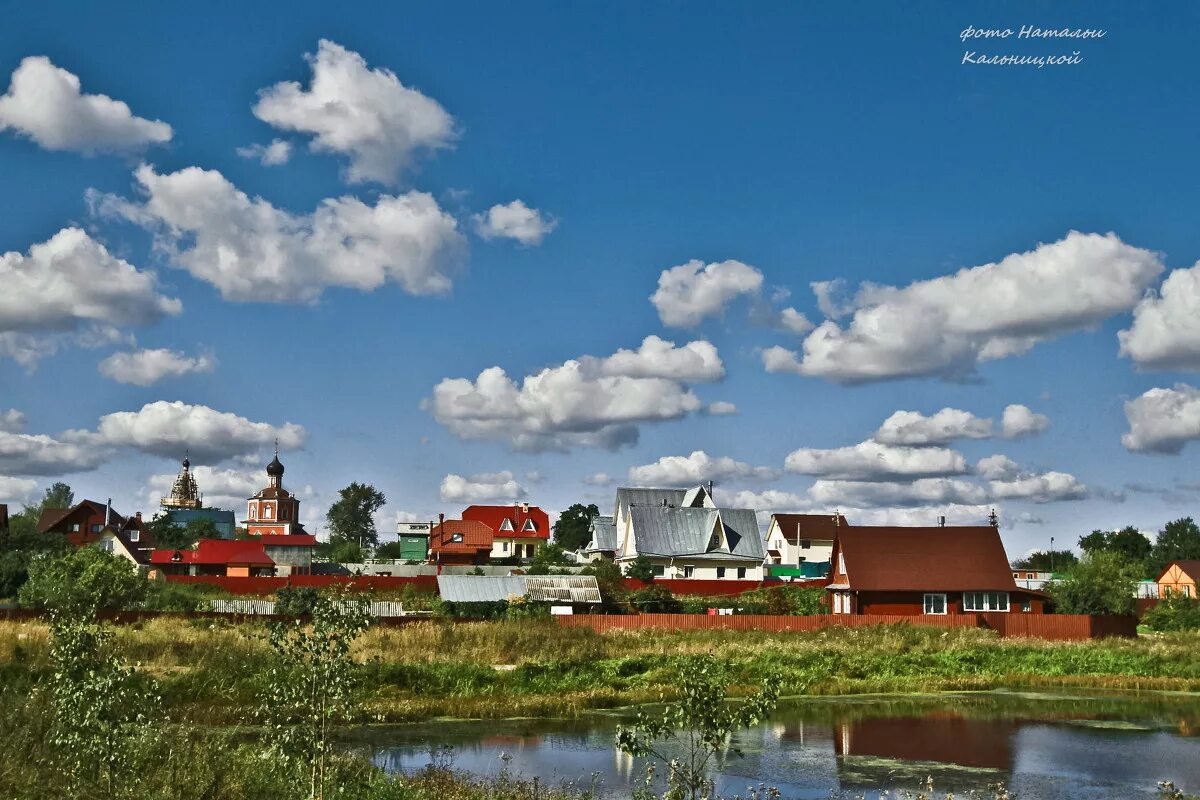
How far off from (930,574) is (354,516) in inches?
4320

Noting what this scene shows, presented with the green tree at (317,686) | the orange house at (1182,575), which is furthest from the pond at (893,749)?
the orange house at (1182,575)

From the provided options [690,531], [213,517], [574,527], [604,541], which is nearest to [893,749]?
[690,531]

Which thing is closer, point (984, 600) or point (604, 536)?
point (984, 600)

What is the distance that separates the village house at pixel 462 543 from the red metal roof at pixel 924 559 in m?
53.7

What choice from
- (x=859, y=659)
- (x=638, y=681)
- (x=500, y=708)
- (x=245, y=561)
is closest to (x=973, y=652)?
(x=859, y=659)

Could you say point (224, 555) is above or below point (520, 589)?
above

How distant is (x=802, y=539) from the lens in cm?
10000

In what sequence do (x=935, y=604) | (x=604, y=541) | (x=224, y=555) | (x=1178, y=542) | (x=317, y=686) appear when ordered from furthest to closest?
(x=1178, y=542), (x=604, y=541), (x=224, y=555), (x=935, y=604), (x=317, y=686)

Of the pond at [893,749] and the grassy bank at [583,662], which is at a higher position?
the grassy bank at [583,662]

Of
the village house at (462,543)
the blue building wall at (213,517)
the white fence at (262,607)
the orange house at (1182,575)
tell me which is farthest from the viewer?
the blue building wall at (213,517)

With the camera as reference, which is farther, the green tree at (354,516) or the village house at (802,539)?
the green tree at (354,516)

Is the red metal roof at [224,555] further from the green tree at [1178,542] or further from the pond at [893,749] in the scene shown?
the green tree at [1178,542]

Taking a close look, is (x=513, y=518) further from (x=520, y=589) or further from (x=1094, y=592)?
(x=1094, y=592)

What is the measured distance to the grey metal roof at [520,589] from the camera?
172 ft
